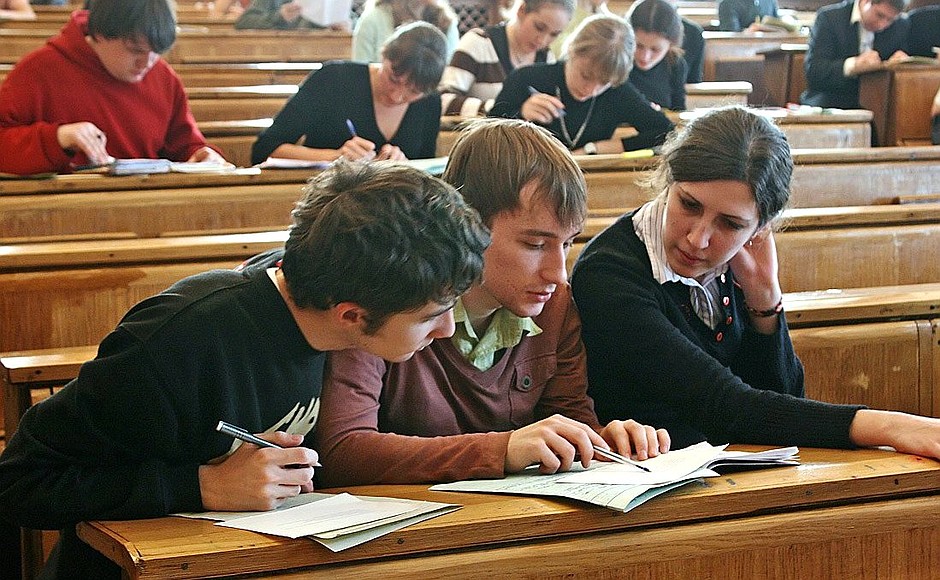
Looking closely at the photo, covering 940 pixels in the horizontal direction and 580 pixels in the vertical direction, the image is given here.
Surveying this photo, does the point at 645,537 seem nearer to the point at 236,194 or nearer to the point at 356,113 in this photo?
the point at 236,194

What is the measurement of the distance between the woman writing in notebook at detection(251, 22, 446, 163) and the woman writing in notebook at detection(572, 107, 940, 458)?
185 centimetres

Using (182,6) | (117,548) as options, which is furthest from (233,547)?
(182,6)

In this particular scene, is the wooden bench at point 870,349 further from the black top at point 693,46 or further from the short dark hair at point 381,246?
the black top at point 693,46

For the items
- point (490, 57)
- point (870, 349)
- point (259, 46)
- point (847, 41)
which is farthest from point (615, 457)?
point (259, 46)

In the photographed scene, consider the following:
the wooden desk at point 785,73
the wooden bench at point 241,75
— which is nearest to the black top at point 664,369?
the wooden bench at point 241,75

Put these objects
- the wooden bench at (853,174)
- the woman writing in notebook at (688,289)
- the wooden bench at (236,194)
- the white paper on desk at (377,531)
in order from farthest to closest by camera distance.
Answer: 1. the wooden bench at (853,174)
2. the wooden bench at (236,194)
3. the woman writing in notebook at (688,289)
4. the white paper on desk at (377,531)

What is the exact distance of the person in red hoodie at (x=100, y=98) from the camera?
3121 mm

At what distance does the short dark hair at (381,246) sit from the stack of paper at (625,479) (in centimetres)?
22

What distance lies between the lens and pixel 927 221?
290 cm

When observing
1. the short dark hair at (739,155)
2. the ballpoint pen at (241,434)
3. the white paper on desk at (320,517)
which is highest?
the short dark hair at (739,155)

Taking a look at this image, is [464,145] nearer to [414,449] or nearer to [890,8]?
[414,449]

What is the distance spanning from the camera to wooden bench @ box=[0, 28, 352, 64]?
251 inches

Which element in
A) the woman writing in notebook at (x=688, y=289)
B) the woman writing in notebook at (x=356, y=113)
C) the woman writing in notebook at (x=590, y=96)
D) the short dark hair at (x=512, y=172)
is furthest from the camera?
the woman writing in notebook at (x=590, y=96)

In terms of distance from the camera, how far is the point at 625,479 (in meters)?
1.30
